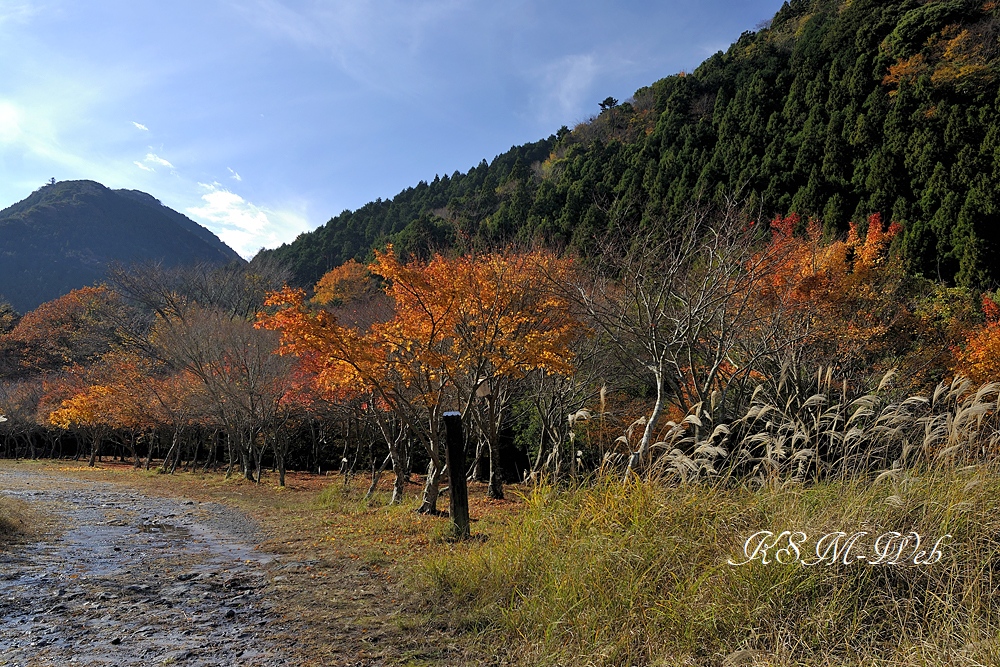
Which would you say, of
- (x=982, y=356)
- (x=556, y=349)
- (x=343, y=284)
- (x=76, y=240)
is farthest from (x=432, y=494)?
(x=76, y=240)

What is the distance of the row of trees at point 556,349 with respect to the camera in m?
9.80

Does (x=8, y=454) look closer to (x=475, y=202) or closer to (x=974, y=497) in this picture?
(x=475, y=202)

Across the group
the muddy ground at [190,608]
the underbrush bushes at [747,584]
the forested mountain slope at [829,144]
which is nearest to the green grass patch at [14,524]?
the muddy ground at [190,608]

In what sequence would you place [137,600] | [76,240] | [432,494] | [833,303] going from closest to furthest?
[137,600] → [432,494] → [833,303] → [76,240]

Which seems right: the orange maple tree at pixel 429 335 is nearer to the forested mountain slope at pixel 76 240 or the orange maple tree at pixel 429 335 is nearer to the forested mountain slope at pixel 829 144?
the forested mountain slope at pixel 829 144

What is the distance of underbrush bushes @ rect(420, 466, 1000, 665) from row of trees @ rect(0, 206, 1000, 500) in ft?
1.83

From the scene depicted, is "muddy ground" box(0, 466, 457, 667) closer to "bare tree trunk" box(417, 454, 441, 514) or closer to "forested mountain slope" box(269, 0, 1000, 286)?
"bare tree trunk" box(417, 454, 441, 514)

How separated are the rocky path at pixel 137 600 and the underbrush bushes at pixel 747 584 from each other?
1.80 meters

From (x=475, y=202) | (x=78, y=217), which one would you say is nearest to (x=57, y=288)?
(x=78, y=217)

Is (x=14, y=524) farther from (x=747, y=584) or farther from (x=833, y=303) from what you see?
(x=833, y=303)

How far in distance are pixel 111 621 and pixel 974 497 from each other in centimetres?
615

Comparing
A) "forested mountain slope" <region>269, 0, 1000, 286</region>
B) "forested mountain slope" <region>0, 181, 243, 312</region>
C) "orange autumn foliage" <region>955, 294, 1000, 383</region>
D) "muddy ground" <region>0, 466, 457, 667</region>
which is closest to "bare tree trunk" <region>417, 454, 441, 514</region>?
"muddy ground" <region>0, 466, 457, 667</region>

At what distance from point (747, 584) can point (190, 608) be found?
453 centimetres

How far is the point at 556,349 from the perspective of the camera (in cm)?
1077
